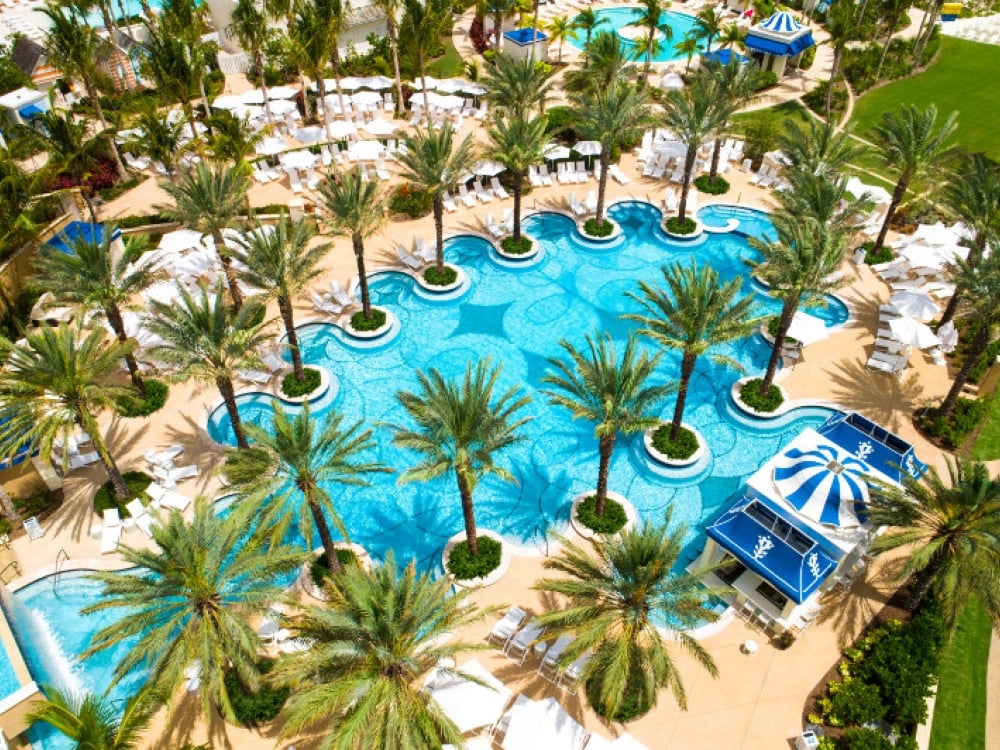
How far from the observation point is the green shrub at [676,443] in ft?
78.3

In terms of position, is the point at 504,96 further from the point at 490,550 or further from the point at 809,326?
the point at 490,550

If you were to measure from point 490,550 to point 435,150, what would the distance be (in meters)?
16.7

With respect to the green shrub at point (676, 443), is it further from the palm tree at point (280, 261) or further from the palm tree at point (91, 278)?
the palm tree at point (91, 278)

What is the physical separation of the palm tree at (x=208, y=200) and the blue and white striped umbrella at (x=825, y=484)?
69.4 feet

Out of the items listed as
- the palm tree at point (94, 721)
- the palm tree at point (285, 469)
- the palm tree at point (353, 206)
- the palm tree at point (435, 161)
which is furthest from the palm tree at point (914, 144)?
the palm tree at point (94, 721)

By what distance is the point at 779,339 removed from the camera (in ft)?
80.7

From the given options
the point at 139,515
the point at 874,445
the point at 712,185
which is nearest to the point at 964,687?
the point at 874,445

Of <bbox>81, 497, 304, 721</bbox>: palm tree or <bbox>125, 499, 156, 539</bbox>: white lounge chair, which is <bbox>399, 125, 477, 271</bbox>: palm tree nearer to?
<bbox>125, 499, 156, 539</bbox>: white lounge chair

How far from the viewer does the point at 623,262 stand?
33125 mm

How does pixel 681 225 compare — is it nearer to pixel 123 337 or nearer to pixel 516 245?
pixel 516 245

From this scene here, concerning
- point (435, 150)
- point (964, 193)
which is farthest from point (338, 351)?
point (964, 193)

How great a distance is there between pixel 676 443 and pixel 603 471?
14.5ft

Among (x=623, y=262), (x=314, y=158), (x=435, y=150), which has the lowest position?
(x=623, y=262)

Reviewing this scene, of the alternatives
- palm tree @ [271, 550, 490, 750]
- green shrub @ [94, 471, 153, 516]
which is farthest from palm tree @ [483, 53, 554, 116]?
palm tree @ [271, 550, 490, 750]
